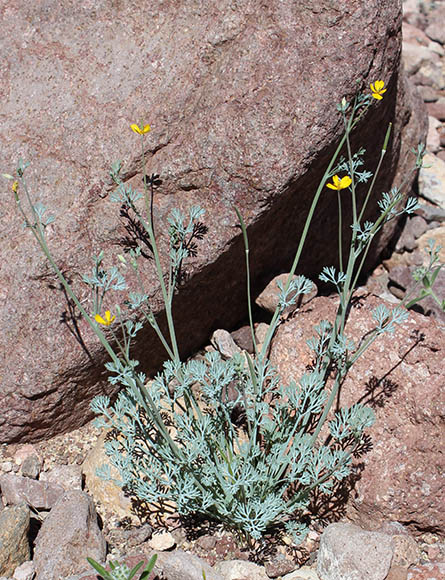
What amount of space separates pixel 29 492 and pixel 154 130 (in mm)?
1804

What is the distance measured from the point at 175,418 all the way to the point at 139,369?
58 centimetres

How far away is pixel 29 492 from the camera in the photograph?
3221mm

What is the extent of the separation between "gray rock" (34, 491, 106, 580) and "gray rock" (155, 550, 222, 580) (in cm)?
31

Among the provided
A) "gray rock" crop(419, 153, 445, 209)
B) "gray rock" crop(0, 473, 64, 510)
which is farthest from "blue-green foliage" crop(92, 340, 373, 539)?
"gray rock" crop(419, 153, 445, 209)

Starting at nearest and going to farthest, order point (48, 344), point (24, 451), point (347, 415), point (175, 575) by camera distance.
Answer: point (175, 575), point (347, 415), point (48, 344), point (24, 451)

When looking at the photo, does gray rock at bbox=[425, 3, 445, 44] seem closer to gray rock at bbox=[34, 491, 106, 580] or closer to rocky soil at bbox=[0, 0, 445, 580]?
rocky soil at bbox=[0, 0, 445, 580]

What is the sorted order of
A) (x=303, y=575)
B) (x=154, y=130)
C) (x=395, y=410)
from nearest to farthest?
(x=303, y=575) → (x=395, y=410) → (x=154, y=130)

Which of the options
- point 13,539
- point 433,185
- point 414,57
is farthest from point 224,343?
point 414,57

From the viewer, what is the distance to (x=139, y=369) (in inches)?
142

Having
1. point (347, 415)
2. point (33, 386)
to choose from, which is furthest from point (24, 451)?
point (347, 415)

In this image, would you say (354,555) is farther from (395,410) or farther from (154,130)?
(154,130)

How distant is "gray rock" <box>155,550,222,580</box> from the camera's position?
9.09 ft

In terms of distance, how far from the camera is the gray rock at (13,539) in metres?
2.88

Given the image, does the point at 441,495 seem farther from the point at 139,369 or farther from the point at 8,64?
the point at 8,64
